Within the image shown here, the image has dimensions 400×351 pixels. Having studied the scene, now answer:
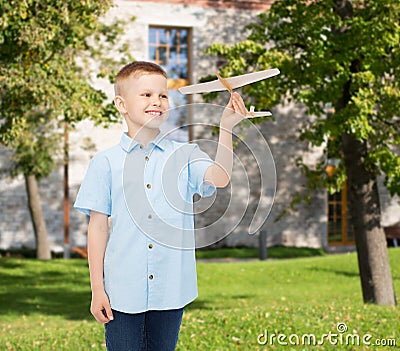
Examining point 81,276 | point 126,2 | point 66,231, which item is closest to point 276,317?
point 81,276

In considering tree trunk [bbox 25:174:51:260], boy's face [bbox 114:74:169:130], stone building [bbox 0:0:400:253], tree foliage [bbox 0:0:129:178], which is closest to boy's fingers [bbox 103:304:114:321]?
boy's face [bbox 114:74:169:130]

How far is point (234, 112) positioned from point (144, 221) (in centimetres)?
57

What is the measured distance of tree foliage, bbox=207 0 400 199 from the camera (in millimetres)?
8438

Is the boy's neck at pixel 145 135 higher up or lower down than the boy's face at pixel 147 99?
lower down

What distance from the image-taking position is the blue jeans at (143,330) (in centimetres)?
286

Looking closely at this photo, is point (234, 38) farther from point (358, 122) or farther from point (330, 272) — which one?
point (358, 122)

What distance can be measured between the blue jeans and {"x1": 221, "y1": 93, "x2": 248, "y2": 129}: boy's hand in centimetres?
80

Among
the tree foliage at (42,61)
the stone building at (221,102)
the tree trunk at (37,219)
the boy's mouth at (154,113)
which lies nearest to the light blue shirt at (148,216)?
the boy's mouth at (154,113)

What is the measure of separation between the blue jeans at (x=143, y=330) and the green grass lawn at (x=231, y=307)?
3314 millimetres

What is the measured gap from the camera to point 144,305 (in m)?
2.84

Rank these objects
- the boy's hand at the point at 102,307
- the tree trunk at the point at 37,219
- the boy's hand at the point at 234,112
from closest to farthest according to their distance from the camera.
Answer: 1. the boy's hand at the point at 234,112
2. the boy's hand at the point at 102,307
3. the tree trunk at the point at 37,219

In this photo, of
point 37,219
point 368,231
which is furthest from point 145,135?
point 37,219

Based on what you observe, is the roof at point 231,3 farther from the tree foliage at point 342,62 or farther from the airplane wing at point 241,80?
the airplane wing at point 241,80

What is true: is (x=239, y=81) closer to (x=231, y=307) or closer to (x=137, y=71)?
(x=137, y=71)
